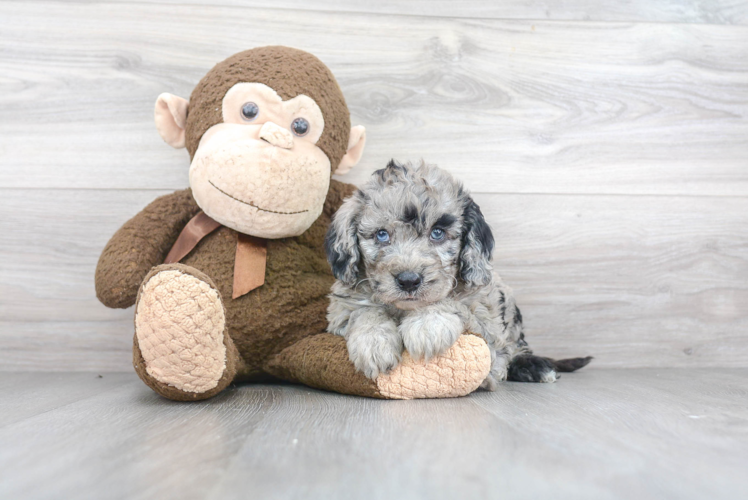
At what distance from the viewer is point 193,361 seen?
1241 mm

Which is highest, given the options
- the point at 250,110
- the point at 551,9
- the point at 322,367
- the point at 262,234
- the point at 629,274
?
the point at 551,9

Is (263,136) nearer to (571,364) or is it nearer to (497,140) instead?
(497,140)

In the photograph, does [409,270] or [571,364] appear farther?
[571,364]

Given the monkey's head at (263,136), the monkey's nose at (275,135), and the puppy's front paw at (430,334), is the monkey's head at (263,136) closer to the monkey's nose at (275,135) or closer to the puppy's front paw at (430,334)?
the monkey's nose at (275,135)

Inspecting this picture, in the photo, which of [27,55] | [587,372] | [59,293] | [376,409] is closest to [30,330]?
[59,293]

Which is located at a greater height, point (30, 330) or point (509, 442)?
point (509, 442)

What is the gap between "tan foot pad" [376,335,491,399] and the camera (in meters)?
1.35

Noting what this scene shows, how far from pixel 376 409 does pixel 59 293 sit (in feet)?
4.43

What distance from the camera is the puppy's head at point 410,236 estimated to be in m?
1.38

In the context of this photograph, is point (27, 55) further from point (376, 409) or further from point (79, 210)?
point (376, 409)

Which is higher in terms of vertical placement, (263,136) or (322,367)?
(263,136)

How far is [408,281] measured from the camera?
1.34 meters

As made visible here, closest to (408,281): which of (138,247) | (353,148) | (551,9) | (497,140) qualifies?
(353,148)

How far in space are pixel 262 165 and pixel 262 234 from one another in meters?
0.19
